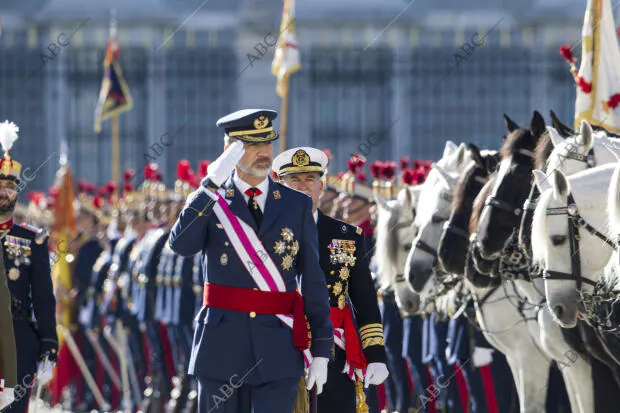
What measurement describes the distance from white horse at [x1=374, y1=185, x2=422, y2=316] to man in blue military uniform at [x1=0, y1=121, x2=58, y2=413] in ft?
9.92

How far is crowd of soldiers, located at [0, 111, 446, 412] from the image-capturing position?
24.6 ft

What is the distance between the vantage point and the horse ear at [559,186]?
7551mm

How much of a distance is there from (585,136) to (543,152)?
509 millimetres

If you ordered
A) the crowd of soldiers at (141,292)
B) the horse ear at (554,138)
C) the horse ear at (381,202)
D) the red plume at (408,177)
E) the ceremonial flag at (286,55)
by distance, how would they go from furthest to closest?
1. the ceremonial flag at (286,55)
2. the red plume at (408,177)
3. the horse ear at (381,202)
4. the horse ear at (554,138)
5. the crowd of soldiers at (141,292)

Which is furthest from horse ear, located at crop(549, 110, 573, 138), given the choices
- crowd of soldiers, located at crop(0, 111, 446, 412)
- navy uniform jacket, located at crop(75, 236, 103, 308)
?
navy uniform jacket, located at crop(75, 236, 103, 308)

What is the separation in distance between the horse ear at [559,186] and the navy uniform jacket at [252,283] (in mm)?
1422

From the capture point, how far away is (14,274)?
8.04 meters

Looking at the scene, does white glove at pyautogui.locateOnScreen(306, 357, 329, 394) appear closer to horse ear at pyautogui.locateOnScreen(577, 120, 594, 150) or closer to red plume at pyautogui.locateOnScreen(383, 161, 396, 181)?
horse ear at pyautogui.locateOnScreen(577, 120, 594, 150)

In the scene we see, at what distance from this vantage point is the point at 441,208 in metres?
10.1

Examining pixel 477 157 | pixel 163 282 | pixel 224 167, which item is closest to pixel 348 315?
pixel 224 167

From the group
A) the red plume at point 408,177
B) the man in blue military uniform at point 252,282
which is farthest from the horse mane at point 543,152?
the red plume at point 408,177

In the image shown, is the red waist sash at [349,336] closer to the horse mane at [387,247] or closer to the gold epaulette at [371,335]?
the gold epaulette at [371,335]

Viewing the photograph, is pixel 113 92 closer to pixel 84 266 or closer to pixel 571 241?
pixel 84 266

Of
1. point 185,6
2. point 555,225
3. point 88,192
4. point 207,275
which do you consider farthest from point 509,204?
point 185,6
